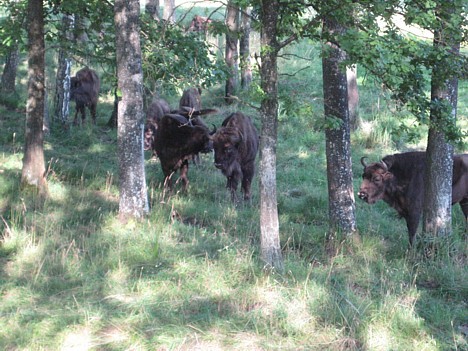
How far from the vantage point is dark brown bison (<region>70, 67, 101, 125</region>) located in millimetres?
17609

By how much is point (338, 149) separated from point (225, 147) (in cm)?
417

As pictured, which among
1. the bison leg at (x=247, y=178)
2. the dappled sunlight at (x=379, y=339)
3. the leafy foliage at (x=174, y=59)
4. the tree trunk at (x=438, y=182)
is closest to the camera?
the dappled sunlight at (x=379, y=339)

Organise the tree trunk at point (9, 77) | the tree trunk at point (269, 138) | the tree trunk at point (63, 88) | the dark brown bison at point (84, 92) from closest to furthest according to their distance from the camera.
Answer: the tree trunk at point (269, 138), the tree trunk at point (63, 88), the dark brown bison at point (84, 92), the tree trunk at point (9, 77)

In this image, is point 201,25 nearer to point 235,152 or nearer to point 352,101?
point 352,101

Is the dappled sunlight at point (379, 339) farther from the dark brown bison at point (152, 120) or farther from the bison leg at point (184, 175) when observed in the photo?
the dark brown bison at point (152, 120)

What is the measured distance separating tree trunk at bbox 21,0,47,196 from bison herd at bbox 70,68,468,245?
229 centimetres

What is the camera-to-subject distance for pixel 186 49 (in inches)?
380

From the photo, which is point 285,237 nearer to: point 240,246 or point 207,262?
point 240,246

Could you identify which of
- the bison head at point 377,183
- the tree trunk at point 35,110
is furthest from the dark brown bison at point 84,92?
the bison head at point 377,183

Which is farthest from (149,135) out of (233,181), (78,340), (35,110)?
(78,340)

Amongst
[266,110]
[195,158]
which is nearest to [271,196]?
[266,110]

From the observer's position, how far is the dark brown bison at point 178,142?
12.4 meters

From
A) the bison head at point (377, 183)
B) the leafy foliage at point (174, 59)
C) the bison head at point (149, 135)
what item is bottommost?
the bison head at point (377, 183)

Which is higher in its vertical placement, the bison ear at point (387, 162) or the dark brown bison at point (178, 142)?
the dark brown bison at point (178, 142)
